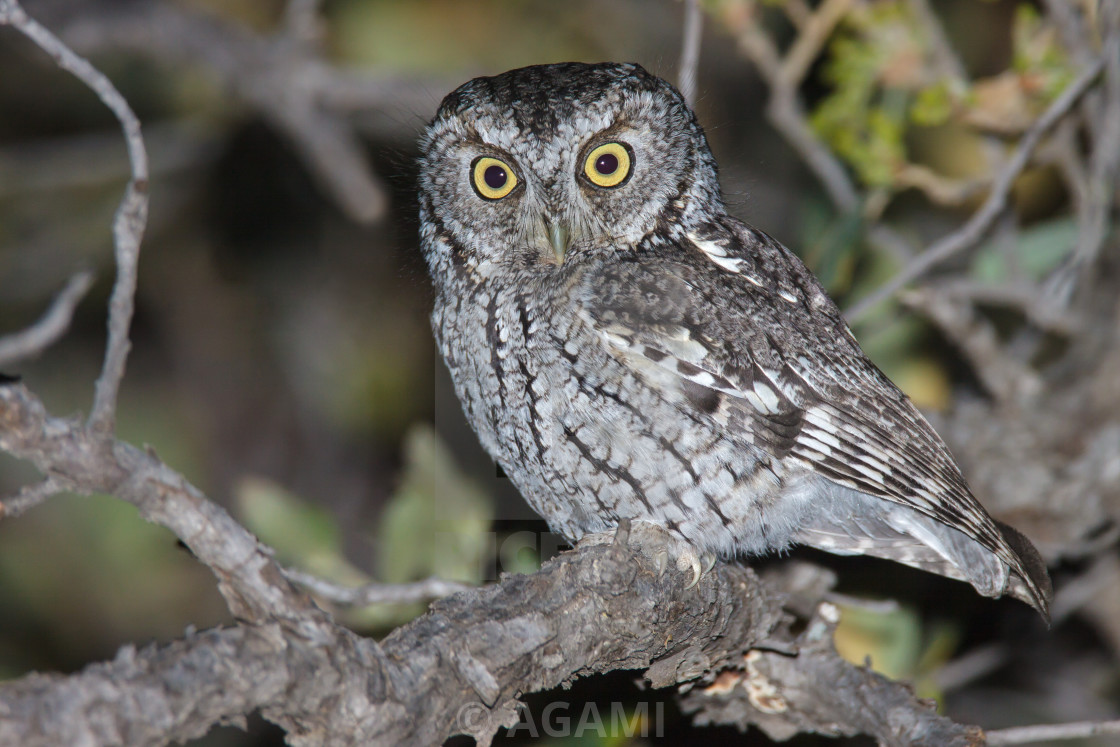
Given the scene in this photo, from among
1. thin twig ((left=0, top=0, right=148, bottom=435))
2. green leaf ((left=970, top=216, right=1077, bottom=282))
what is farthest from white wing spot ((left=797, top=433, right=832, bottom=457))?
green leaf ((left=970, top=216, right=1077, bottom=282))

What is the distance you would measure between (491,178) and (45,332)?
1.30 m

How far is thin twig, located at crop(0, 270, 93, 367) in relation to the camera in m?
1.20

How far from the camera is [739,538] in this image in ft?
7.36

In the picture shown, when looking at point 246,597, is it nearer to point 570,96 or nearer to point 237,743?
point 570,96

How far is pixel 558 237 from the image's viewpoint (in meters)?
2.23

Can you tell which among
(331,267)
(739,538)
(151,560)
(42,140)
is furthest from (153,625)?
(739,538)

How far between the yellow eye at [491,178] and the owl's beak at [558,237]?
0.15 m

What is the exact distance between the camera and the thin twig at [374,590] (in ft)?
7.47

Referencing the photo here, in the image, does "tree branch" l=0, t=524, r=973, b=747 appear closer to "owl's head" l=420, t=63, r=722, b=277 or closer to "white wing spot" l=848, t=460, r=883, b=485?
"white wing spot" l=848, t=460, r=883, b=485

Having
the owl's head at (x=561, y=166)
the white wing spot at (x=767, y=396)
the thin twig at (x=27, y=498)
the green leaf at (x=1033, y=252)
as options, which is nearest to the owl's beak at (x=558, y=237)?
the owl's head at (x=561, y=166)

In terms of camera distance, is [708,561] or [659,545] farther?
[708,561]

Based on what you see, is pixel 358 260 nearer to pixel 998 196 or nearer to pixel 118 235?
pixel 998 196

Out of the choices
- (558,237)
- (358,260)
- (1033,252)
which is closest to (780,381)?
(558,237)

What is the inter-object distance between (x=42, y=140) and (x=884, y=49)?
3.85 m
